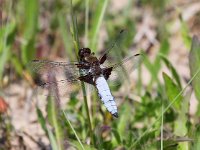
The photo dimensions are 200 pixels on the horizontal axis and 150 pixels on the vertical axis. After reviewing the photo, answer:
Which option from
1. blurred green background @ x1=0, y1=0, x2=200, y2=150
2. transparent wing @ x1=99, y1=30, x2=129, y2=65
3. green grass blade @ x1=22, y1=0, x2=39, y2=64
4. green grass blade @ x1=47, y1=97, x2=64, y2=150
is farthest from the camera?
green grass blade @ x1=22, y1=0, x2=39, y2=64

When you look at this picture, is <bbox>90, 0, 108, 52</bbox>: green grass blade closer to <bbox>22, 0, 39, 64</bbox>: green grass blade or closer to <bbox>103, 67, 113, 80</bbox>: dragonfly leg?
<bbox>22, 0, 39, 64</bbox>: green grass blade

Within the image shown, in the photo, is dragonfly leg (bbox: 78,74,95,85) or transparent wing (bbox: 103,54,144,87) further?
transparent wing (bbox: 103,54,144,87)

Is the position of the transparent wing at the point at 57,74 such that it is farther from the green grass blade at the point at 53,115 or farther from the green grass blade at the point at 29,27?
the green grass blade at the point at 29,27

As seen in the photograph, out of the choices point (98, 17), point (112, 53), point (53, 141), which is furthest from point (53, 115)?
point (98, 17)

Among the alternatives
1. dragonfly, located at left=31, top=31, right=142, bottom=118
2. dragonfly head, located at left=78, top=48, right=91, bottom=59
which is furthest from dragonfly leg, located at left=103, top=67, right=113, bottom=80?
dragonfly head, located at left=78, top=48, right=91, bottom=59

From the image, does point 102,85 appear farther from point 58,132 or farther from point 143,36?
point 143,36

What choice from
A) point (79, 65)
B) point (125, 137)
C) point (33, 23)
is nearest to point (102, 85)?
A: point (79, 65)

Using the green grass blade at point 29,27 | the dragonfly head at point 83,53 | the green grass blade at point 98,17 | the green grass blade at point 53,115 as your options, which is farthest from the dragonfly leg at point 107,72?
the green grass blade at point 29,27

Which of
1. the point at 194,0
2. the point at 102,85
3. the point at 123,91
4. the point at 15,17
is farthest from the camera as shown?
the point at 194,0

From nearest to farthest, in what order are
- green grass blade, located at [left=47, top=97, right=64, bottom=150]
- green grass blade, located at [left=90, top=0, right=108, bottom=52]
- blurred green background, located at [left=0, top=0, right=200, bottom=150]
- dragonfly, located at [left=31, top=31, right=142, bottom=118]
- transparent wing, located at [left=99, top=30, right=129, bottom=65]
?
dragonfly, located at [left=31, top=31, right=142, bottom=118], transparent wing, located at [left=99, top=30, right=129, bottom=65], blurred green background, located at [left=0, top=0, right=200, bottom=150], green grass blade, located at [left=47, top=97, right=64, bottom=150], green grass blade, located at [left=90, top=0, right=108, bottom=52]

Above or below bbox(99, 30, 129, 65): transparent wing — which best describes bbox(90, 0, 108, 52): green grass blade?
above
